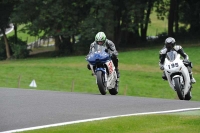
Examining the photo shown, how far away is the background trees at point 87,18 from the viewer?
56781 mm

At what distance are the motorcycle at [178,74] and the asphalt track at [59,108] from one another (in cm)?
282

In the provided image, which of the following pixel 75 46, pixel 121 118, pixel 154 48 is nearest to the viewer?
pixel 121 118

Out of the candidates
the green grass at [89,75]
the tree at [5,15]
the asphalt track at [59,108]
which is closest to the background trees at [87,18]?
the tree at [5,15]

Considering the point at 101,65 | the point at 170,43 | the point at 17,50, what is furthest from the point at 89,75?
the point at 170,43

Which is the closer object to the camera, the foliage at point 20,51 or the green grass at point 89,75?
the green grass at point 89,75

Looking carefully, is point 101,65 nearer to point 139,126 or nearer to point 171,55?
point 171,55

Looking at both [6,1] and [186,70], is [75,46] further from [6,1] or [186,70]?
[186,70]

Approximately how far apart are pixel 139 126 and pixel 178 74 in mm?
8201

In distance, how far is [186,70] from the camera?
19.6 m

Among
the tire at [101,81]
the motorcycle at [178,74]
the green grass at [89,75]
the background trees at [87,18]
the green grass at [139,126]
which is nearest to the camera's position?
the green grass at [139,126]

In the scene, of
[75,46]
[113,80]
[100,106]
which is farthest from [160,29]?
[100,106]

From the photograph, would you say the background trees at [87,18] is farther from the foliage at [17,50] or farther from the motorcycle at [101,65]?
the motorcycle at [101,65]

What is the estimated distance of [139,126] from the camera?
11.3 meters

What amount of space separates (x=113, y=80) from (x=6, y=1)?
1652 inches
